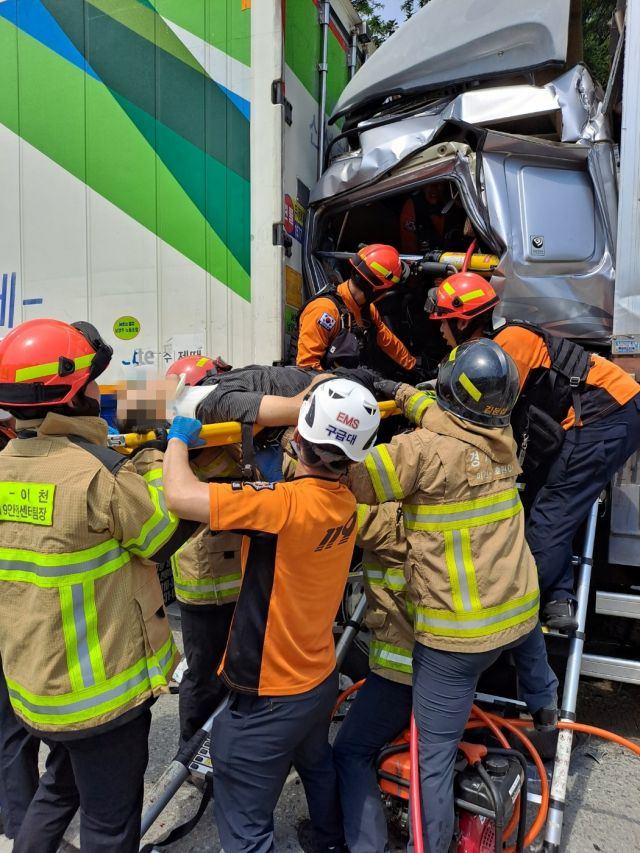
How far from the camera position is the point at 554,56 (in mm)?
3285

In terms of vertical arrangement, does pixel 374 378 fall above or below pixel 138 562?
above

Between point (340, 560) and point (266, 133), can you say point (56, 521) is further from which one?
point (266, 133)

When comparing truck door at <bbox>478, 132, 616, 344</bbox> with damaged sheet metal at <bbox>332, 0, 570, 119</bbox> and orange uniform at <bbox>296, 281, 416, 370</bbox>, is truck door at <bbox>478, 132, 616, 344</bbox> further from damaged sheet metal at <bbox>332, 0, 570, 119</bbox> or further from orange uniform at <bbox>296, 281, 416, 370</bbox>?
orange uniform at <bbox>296, 281, 416, 370</bbox>

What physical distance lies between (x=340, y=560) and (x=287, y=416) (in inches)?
18.4

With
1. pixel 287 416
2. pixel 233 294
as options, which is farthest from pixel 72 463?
pixel 233 294

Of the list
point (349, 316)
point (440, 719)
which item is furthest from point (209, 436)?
point (349, 316)

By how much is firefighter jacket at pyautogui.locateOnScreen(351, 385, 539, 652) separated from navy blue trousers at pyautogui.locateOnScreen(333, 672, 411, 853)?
328mm

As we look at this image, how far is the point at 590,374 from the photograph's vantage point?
104 inches

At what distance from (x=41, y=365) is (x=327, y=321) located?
1.92 metres

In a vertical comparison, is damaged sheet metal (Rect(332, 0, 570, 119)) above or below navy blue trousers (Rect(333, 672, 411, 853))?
above

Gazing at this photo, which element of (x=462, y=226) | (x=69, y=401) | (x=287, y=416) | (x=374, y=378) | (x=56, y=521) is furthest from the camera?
(x=462, y=226)

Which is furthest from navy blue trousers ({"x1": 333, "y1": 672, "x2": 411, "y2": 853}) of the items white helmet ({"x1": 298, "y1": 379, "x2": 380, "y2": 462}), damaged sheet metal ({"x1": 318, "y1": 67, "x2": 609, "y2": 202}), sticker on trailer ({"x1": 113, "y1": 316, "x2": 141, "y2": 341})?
damaged sheet metal ({"x1": 318, "y1": 67, "x2": 609, "y2": 202})

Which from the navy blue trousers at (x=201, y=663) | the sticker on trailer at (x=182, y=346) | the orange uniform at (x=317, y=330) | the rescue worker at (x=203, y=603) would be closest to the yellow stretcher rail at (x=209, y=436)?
the rescue worker at (x=203, y=603)

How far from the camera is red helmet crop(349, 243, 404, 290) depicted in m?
3.45
